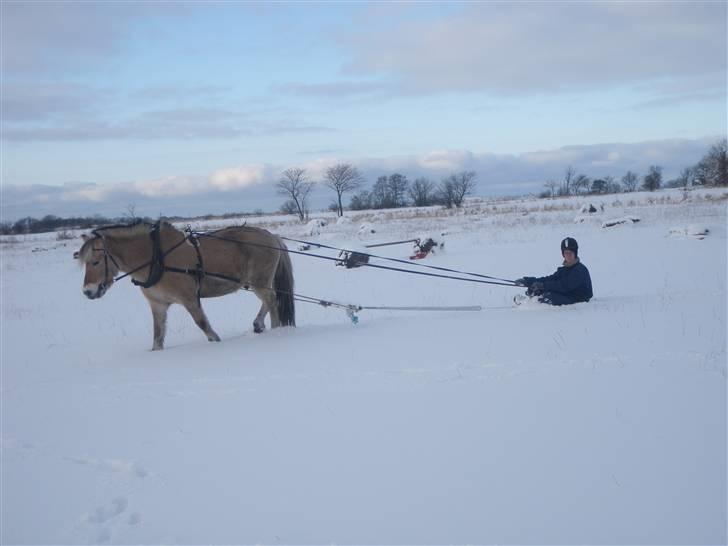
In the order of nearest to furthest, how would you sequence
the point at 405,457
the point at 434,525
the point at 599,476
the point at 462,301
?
the point at 434,525 < the point at 599,476 < the point at 405,457 < the point at 462,301

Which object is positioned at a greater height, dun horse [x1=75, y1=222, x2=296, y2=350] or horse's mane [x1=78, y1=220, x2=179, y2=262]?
horse's mane [x1=78, y1=220, x2=179, y2=262]

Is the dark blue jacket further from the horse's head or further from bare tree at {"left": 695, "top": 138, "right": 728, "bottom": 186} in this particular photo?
bare tree at {"left": 695, "top": 138, "right": 728, "bottom": 186}

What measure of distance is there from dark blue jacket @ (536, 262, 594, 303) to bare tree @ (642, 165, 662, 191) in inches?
3370

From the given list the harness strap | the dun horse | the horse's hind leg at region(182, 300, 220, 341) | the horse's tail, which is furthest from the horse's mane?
the horse's tail

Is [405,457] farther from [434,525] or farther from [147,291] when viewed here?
[147,291]

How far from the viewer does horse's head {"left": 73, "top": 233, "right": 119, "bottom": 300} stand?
20.4ft

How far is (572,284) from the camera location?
709 centimetres

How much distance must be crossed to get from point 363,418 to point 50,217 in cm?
9567

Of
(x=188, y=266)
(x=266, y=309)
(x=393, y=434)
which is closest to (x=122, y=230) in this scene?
(x=188, y=266)

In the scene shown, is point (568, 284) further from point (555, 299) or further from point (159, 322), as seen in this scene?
point (159, 322)

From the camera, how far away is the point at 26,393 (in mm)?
5105

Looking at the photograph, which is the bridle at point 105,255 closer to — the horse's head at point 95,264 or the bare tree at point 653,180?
the horse's head at point 95,264

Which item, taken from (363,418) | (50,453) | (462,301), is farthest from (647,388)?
(462,301)

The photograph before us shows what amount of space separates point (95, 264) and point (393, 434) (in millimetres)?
4681
